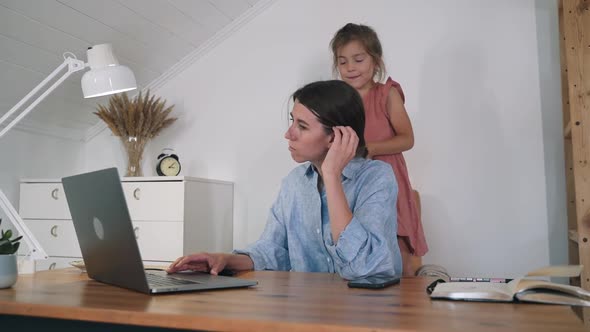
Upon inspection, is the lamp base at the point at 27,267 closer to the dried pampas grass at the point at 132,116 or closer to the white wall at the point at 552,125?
the dried pampas grass at the point at 132,116

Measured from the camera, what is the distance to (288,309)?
2.21 ft

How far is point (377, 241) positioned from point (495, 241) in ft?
5.04

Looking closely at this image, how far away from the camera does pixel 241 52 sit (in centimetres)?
288

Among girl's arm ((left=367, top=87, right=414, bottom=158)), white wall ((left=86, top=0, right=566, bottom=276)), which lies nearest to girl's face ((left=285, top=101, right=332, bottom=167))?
girl's arm ((left=367, top=87, right=414, bottom=158))

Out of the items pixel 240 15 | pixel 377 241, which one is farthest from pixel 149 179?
pixel 377 241

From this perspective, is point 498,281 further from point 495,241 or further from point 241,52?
point 241,52

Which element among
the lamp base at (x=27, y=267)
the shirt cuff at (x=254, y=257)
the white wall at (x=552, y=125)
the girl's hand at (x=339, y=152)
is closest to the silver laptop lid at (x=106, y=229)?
the lamp base at (x=27, y=267)

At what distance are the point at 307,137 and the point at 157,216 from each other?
51.6 inches

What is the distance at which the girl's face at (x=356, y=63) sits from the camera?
202 centimetres

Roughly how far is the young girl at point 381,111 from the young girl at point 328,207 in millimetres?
541

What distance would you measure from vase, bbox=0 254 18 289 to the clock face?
67.0 inches

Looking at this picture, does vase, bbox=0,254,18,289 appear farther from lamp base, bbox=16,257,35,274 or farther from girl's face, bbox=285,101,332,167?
girl's face, bbox=285,101,332,167

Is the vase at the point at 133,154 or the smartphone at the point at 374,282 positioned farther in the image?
the vase at the point at 133,154

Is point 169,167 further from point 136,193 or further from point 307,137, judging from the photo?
point 307,137
